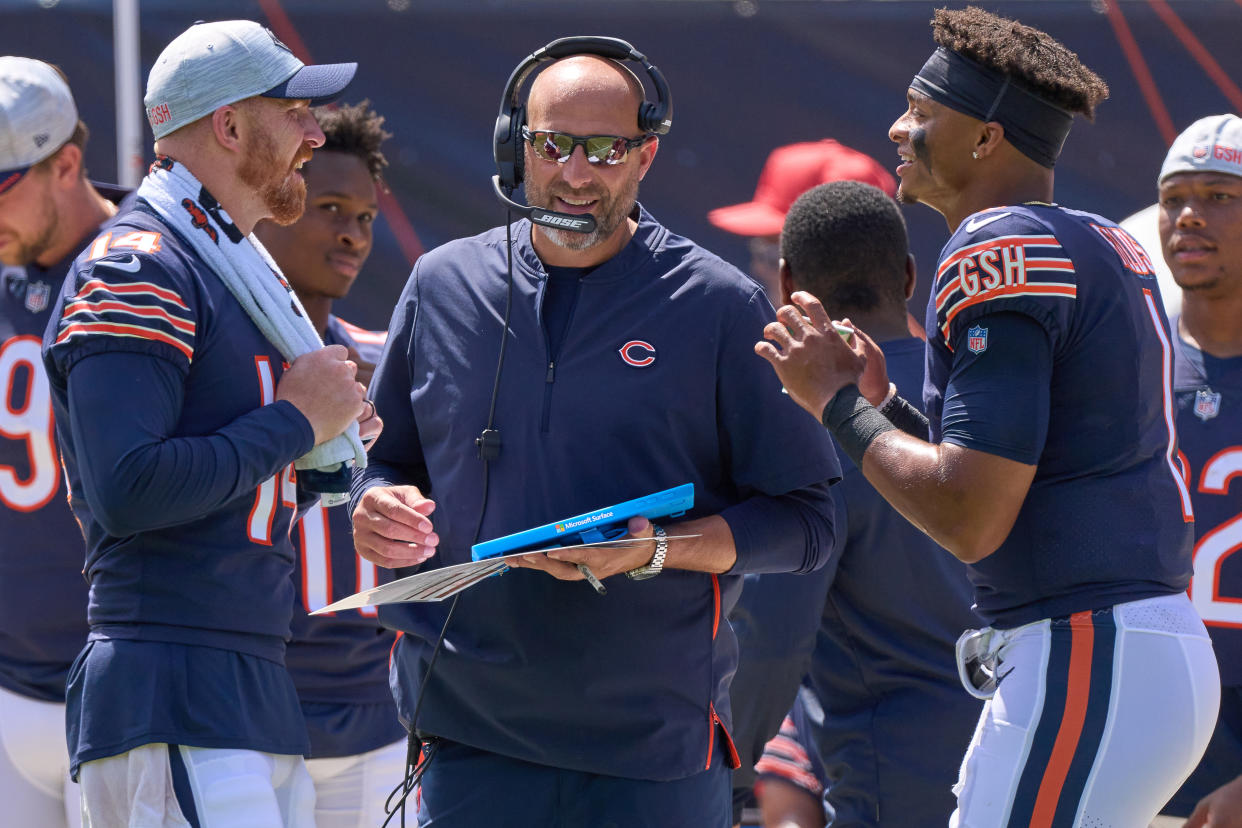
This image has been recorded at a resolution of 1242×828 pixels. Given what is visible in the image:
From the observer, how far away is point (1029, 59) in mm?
2547

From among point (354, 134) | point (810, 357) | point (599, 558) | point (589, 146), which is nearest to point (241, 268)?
point (589, 146)

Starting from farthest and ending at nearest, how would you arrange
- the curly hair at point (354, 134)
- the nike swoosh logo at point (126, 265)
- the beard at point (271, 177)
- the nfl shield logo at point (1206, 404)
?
1. the curly hair at point (354, 134)
2. the nfl shield logo at point (1206, 404)
3. the beard at point (271, 177)
4. the nike swoosh logo at point (126, 265)

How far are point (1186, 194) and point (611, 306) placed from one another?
188 cm

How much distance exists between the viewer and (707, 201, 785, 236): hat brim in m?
4.29

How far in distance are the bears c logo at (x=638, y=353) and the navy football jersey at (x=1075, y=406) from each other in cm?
50

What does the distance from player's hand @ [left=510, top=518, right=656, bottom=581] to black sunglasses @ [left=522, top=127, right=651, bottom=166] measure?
27.4 inches

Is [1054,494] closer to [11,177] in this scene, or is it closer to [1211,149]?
[1211,149]

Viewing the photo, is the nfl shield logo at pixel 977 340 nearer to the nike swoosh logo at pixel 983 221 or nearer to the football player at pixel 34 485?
the nike swoosh logo at pixel 983 221

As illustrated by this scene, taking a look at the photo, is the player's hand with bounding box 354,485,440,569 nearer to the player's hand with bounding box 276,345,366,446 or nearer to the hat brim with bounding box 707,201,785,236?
the player's hand with bounding box 276,345,366,446

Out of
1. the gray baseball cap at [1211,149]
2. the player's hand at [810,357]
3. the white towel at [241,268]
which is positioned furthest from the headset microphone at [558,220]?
the gray baseball cap at [1211,149]

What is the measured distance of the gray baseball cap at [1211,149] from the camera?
3.63m

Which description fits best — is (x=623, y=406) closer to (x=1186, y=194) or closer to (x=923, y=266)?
(x=1186, y=194)

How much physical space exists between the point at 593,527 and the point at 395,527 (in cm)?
39

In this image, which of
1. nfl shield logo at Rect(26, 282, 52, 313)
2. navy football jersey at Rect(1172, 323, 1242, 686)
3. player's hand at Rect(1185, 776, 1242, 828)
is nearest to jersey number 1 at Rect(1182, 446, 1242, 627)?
navy football jersey at Rect(1172, 323, 1242, 686)
